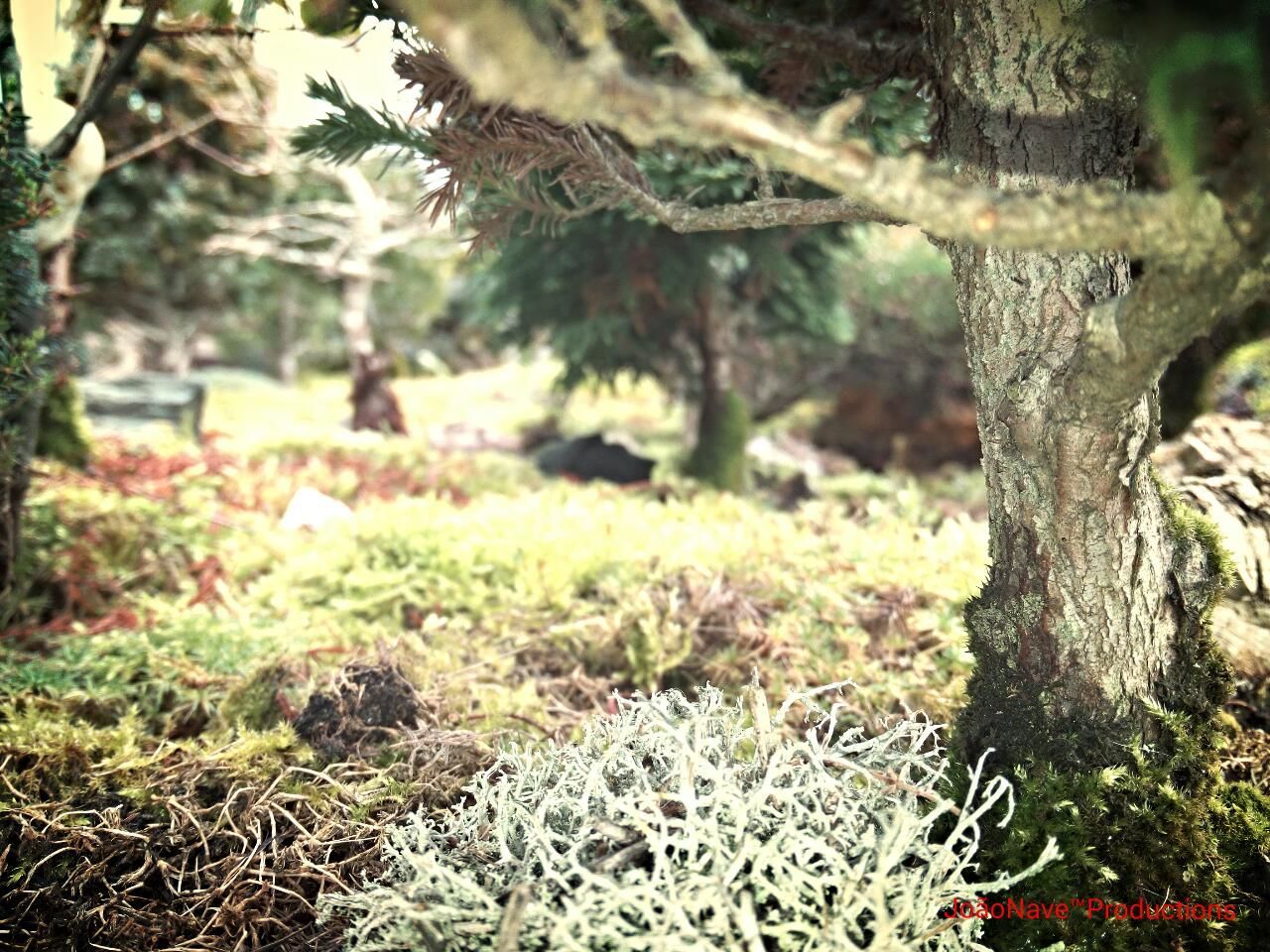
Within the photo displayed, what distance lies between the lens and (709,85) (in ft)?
4.08

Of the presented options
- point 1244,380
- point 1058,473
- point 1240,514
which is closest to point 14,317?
point 1058,473

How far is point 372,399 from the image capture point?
9.20 m

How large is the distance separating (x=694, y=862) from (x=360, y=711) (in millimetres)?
1479

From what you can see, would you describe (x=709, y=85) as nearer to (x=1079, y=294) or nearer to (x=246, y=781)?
(x=1079, y=294)

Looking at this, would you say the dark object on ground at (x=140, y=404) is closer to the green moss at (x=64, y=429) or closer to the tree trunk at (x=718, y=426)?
the green moss at (x=64, y=429)

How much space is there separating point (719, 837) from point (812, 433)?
939cm

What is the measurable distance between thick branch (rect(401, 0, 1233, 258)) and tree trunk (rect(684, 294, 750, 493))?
5.43 m

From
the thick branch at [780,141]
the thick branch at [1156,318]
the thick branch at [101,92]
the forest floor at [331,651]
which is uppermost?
the thick branch at [101,92]

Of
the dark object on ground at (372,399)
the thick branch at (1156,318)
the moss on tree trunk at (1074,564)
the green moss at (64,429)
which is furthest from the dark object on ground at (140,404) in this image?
the thick branch at (1156,318)

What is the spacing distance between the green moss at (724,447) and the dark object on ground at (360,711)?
4.39 metres

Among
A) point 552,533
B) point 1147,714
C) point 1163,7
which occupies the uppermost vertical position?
point 1163,7

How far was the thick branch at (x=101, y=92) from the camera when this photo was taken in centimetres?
328

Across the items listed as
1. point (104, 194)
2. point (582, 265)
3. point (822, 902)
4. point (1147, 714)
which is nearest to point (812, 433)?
point (582, 265)
